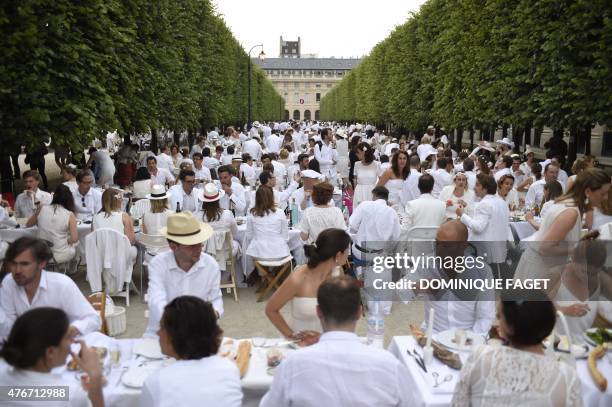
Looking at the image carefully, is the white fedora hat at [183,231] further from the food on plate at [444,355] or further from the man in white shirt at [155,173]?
the man in white shirt at [155,173]

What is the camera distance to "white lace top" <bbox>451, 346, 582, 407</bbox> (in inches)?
98.3

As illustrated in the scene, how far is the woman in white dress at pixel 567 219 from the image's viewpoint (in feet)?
17.2

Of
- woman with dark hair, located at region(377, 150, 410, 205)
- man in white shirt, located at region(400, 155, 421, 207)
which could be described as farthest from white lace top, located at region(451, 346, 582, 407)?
woman with dark hair, located at region(377, 150, 410, 205)

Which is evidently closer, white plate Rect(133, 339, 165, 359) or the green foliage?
white plate Rect(133, 339, 165, 359)

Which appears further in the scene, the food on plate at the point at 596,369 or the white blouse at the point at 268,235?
the white blouse at the point at 268,235

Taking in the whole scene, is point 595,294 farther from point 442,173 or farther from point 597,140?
point 597,140

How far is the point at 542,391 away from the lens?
8.19ft

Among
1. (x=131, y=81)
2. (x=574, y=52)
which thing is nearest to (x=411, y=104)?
(x=574, y=52)

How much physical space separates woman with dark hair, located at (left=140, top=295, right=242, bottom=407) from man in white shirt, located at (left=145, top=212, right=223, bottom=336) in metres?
1.64

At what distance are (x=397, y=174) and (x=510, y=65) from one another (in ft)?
21.8

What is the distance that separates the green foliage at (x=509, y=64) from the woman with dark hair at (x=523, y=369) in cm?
994

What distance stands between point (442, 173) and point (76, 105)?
286 inches

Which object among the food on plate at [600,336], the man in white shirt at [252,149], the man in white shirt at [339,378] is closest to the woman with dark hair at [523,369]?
the man in white shirt at [339,378]

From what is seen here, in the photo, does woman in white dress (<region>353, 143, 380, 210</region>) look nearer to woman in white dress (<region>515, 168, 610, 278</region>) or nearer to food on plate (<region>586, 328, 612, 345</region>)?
woman in white dress (<region>515, 168, 610, 278</region>)
